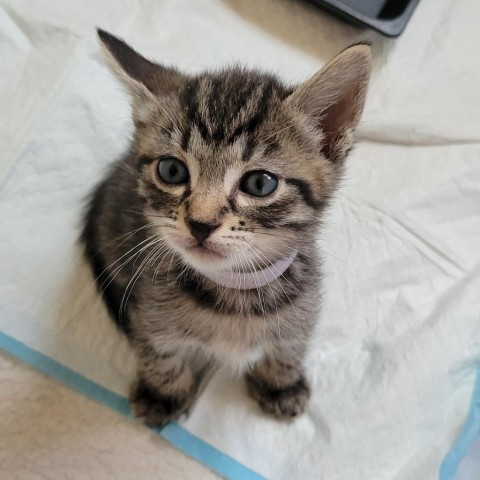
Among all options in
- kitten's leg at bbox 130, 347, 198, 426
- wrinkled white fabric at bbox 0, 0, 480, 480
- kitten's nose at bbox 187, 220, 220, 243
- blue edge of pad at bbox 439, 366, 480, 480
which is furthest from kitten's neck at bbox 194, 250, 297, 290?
blue edge of pad at bbox 439, 366, 480, 480

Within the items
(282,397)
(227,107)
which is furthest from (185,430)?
(227,107)

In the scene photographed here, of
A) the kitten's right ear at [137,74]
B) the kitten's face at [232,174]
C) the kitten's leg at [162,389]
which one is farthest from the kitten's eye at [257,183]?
the kitten's leg at [162,389]

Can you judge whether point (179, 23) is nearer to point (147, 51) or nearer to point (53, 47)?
point (147, 51)

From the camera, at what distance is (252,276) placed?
0.94 meters

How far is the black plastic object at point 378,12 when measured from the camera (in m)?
1.57

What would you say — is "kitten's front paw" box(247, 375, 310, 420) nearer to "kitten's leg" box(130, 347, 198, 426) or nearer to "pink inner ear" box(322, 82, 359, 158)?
"kitten's leg" box(130, 347, 198, 426)

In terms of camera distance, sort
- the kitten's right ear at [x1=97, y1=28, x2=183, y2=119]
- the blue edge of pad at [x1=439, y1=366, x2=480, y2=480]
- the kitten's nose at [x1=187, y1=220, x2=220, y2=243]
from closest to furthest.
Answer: the kitten's nose at [x1=187, y1=220, x2=220, y2=243] < the kitten's right ear at [x1=97, y1=28, x2=183, y2=119] < the blue edge of pad at [x1=439, y1=366, x2=480, y2=480]

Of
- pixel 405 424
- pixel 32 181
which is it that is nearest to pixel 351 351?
pixel 405 424

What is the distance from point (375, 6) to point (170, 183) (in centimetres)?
109

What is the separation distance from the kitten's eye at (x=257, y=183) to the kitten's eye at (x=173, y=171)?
0.08 m

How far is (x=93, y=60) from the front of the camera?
60.2 inches

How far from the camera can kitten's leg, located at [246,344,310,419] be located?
3.96ft

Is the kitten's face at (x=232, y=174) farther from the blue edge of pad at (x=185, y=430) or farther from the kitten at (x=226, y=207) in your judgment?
the blue edge of pad at (x=185, y=430)

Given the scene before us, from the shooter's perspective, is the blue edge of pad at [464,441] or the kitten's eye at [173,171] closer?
the kitten's eye at [173,171]
